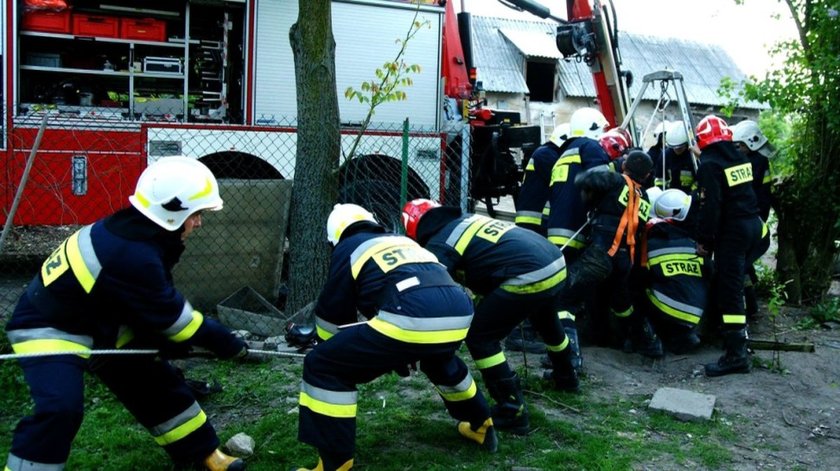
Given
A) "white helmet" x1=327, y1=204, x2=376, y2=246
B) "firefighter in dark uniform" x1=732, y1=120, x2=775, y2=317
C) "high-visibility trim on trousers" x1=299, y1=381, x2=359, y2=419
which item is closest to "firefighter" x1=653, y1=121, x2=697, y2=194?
"firefighter in dark uniform" x1=732, y1=120, x2=775, y2=317

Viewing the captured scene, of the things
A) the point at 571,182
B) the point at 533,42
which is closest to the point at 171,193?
the point at 571,182

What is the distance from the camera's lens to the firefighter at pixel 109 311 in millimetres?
3064

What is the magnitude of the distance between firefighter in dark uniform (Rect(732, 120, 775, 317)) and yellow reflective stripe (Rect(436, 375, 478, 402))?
3.73 meters

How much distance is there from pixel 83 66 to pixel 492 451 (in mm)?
5922

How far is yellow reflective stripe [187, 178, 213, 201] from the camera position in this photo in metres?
3.34

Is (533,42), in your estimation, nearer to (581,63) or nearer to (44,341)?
(581,63)

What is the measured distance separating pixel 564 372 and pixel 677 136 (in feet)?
9.89

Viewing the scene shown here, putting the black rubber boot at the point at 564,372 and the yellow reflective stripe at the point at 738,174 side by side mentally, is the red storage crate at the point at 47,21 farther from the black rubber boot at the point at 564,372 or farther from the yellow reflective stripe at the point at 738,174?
the yellow reflective stripe at the point at 738,174

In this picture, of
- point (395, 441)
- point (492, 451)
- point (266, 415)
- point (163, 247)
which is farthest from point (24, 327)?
point (492, 451)

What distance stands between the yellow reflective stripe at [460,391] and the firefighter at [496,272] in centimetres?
39

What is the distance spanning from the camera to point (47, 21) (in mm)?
7355

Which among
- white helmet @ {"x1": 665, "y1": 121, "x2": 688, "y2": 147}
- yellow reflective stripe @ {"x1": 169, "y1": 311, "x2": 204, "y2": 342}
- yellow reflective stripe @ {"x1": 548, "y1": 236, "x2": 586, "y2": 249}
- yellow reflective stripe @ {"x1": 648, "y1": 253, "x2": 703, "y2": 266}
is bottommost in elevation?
yellow reflective stripe @ {"x1": 169, "y1": 311, "x2": 204, "y2": 342}

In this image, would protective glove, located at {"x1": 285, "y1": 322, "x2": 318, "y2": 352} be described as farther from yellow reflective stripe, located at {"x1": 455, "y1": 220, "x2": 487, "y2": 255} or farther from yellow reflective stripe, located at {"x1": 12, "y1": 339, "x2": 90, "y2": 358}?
yellow reflective stripe, located at {"x1": 12, "y1": 339, "x2": 90, "y2": 358}

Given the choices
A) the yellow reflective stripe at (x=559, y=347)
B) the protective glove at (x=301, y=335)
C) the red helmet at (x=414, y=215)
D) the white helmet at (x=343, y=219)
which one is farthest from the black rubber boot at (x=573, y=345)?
the white helmet at (x=343, y=219)
